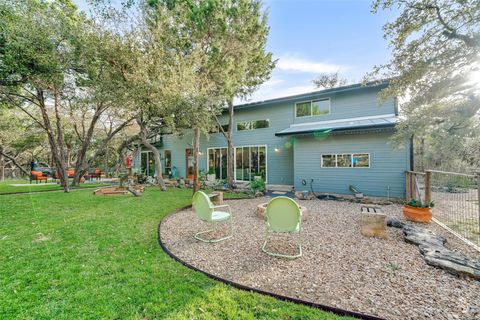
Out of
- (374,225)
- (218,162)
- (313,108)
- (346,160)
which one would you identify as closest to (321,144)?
(346,160)

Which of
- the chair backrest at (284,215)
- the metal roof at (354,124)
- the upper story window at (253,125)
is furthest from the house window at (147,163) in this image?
the chair backrest at (284,215)

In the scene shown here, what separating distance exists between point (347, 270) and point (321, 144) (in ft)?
26.1

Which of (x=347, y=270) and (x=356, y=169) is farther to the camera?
(x=356, y=169)

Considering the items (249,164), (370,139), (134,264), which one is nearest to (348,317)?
(134,264)

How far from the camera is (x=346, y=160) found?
9805 millimetres

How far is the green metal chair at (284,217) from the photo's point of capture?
12.0 feet

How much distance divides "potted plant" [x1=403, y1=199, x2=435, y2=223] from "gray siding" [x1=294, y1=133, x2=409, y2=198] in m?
3.24

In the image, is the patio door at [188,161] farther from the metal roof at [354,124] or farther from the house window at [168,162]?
the metal roof at [354,124]

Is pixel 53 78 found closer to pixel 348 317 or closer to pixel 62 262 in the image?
pixel 62 262

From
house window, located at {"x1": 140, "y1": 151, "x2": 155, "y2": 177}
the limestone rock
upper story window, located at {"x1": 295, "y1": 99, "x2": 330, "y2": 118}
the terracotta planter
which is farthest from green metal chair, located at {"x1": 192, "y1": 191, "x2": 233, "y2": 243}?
house window, located at {"x1": 140, "y1": 151, "x2": 155, "y2": 177}

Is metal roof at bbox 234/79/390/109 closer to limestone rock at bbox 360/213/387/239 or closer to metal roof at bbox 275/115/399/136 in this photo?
metal roof at bbox 275/115/399/136

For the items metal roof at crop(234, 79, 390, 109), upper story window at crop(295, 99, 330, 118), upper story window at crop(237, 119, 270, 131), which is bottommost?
upper story window at crop(237, 119, 270, 131)

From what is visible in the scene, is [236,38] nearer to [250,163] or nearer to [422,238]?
[250,163]

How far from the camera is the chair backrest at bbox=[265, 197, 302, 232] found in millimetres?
3680
